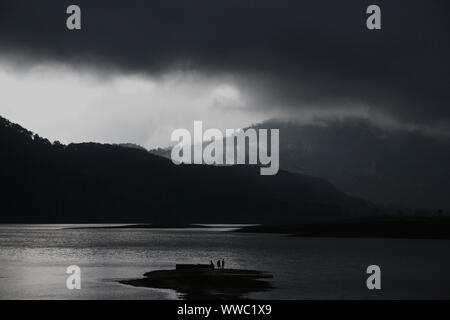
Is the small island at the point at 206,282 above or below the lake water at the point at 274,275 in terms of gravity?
above

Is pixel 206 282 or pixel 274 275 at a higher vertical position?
Answer: pixel 206 282

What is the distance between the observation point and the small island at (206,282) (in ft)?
231

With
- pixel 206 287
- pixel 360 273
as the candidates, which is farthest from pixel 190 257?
pixel 206 287

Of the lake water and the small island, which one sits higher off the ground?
the small island

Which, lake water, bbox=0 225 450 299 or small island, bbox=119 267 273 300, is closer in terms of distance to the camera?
small island, bbox=119 267 273 300

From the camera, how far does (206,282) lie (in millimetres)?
78188

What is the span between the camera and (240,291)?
238 ft

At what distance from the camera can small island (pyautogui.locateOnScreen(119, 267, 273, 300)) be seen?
70500mm
